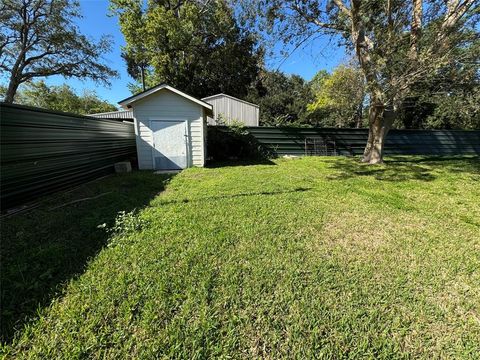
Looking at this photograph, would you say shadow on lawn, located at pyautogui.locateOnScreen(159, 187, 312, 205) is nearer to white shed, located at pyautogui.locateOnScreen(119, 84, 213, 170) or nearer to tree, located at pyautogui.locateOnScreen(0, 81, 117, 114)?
white shed, located at pyautogui.locateOnScreen(119, 84, 213, 170)

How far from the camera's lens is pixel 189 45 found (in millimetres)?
15758

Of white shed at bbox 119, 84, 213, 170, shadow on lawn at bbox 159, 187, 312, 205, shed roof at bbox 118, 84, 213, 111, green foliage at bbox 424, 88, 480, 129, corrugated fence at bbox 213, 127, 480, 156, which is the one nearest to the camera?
→ shadow on lawn at bbox 159, 187, 312, 205

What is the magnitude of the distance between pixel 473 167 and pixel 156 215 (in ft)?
32.5

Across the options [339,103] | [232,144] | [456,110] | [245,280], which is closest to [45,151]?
[245,280]

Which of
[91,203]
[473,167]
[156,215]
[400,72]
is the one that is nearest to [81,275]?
[156,215]

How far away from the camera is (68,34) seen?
13.4 meters

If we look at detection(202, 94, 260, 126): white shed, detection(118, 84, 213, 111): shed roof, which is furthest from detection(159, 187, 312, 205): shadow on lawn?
detection(202, 94, 260, 126): white shed

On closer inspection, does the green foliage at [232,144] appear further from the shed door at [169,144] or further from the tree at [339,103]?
the tree at [339,103]

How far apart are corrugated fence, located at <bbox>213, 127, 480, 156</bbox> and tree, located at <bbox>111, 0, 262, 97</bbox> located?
7992mm

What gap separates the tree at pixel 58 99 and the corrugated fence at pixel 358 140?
996 inches

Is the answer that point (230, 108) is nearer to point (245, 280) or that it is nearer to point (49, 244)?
point (49, 244)

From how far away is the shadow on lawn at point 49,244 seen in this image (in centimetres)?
180

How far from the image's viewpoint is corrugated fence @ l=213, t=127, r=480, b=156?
1041 centimetres

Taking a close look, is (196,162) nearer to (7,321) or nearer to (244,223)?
(244,223)
